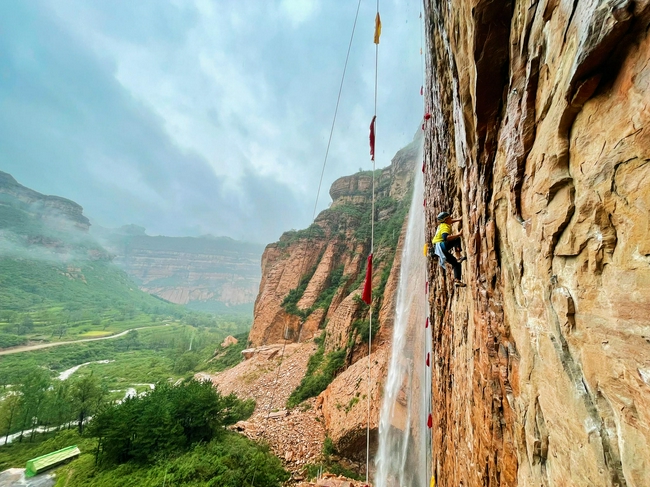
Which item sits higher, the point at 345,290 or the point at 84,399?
the point at 345,290

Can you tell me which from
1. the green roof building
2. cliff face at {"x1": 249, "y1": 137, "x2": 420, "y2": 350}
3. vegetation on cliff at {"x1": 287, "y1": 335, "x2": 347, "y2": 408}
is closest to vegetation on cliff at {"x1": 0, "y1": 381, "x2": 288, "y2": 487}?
the green roof building

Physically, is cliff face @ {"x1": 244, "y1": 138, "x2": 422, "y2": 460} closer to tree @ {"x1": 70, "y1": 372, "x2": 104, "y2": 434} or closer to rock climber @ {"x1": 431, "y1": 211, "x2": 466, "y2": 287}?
rock climber @ {"x1": 431, "y1": 211, "x2": 466, "y2": 287}

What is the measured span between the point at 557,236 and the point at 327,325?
799 inches

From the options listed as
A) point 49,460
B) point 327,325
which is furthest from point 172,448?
point 327,325

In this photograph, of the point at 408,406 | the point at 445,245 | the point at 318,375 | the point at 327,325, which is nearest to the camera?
the point at 445,245

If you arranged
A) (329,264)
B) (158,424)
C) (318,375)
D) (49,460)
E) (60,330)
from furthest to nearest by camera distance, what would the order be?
(60,330) → (329,264) → (318,375) → (49,460) → (158,424)

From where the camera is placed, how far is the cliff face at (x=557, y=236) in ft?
4.66

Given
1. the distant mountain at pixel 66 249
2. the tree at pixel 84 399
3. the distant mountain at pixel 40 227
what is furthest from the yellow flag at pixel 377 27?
the distant mountain at pixel 40 227

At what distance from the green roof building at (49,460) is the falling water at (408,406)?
18.3 metres

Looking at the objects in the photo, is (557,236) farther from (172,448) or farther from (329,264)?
(329,264)

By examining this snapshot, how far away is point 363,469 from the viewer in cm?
1160

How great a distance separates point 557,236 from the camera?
6.81 ft

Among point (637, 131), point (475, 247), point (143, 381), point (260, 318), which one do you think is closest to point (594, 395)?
point (637, 131)

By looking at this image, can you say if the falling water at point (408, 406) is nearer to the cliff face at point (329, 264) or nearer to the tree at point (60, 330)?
the cliff face at point (329, 264)
